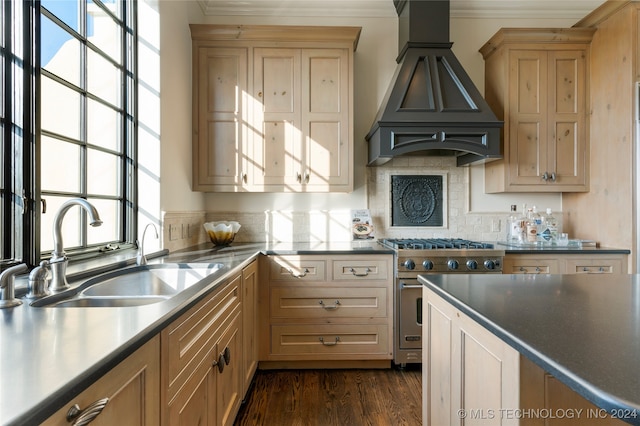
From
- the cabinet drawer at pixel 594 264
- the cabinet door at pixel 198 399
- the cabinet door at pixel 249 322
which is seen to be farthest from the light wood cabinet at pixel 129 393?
the cabinet drawer at pixel 594 264

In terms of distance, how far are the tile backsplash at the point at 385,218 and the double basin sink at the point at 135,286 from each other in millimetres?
1376

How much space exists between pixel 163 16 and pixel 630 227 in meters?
3.67

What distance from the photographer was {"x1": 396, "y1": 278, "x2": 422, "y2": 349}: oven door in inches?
98.3

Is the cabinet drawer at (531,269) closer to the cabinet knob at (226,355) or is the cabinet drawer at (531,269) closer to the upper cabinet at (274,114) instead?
the upper cabinet at (274,114)

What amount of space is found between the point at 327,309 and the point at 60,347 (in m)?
1.97

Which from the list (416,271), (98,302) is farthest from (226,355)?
(416,271)

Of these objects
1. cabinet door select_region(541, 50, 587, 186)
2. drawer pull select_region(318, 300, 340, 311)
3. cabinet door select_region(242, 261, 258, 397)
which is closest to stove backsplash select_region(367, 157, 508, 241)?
cabinet door select_region(541, 50, 587, 186)

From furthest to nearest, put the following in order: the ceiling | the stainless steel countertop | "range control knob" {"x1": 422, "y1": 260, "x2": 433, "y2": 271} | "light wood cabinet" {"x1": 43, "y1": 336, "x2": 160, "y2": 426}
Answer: the ceiling, "range control knob" {"x1": 422, "y1": 260, "x2": 433, "y2": 271}, "light wood cabinet" {"x1": 43, "y1": 336, "x2": 160, "y2": 426}, the stainless steel countertop

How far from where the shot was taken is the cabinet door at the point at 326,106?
283 cm

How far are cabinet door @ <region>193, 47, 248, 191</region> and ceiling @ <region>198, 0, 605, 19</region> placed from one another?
0.66 m

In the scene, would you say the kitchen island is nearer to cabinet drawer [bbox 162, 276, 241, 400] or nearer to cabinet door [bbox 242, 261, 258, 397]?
cabinet drawer [bbox 162, 276, 241, 400]

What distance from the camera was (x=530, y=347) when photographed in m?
0.69

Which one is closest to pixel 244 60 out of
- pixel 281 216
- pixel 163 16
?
pixel 163 16

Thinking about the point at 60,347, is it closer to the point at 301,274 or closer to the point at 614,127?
the point at 301,274
